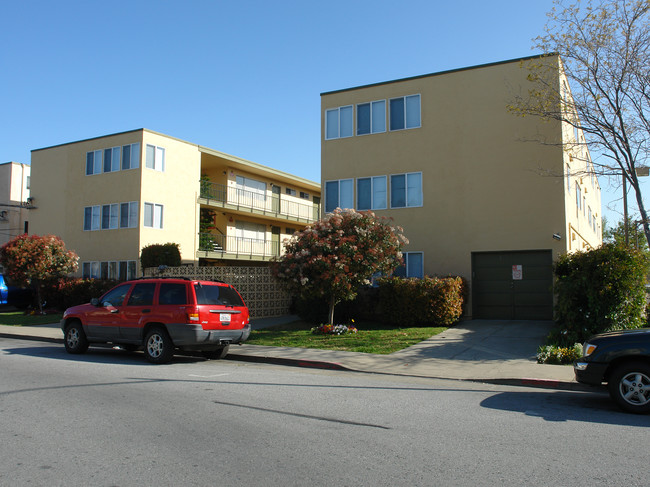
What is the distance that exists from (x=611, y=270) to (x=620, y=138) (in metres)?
3.93

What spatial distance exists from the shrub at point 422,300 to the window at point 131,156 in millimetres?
15531

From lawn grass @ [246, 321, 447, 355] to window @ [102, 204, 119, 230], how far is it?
14117 millimetres

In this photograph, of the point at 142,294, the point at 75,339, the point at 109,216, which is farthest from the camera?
the point at 109,216

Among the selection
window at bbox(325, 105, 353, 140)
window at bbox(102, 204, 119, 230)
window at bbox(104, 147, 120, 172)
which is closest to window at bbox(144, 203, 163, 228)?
window at bbox(102, 204, 119, 230)

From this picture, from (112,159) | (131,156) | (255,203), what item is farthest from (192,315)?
(255,203)

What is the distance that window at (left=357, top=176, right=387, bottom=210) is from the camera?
66.0ft

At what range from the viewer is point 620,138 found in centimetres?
1393

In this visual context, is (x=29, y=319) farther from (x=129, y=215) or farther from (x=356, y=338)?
(x=356, y=338)

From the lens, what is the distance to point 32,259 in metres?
23.1

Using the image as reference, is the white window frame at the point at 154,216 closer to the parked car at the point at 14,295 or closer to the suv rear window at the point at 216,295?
the parked car at the point at 14,295

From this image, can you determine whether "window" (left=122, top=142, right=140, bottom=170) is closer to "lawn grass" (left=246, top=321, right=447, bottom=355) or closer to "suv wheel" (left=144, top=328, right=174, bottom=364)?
"lawn grass" (left=246, top=321, right=447, bottom=355)

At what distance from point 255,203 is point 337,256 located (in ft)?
61.3

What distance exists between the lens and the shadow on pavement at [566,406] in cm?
692

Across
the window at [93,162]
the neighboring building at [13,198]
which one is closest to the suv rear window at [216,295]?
the window at [93,162]
